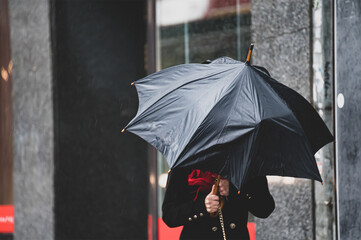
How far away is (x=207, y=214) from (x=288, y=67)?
2257 mm

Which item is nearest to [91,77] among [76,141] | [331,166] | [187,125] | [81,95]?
[81,95]

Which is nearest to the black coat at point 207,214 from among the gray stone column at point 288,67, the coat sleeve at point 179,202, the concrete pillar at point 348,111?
the coat sleeve at point 179,202

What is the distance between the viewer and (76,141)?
20.1ft

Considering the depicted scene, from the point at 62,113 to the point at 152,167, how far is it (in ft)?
4.45

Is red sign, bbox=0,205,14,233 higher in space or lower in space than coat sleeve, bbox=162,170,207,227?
lower

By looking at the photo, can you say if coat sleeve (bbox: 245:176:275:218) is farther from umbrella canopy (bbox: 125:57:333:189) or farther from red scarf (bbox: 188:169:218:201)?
umbrella canopy (bbox: 125:57:333:189)

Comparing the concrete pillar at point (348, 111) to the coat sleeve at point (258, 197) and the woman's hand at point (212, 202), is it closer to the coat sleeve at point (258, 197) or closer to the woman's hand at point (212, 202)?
the coat sleeve at point (258, 197)

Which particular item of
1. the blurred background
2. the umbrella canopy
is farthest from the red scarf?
the blurred background

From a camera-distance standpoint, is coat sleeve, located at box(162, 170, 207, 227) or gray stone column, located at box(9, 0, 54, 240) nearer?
coat sleeve, located at box(162, 170, 207, 227)

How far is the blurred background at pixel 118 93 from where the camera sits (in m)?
4.90

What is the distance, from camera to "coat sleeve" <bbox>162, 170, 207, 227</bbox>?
3.23 meters

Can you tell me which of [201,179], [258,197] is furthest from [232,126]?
[258,197]

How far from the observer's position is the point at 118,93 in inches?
257

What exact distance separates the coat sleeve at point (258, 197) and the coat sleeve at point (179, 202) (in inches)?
11.8
